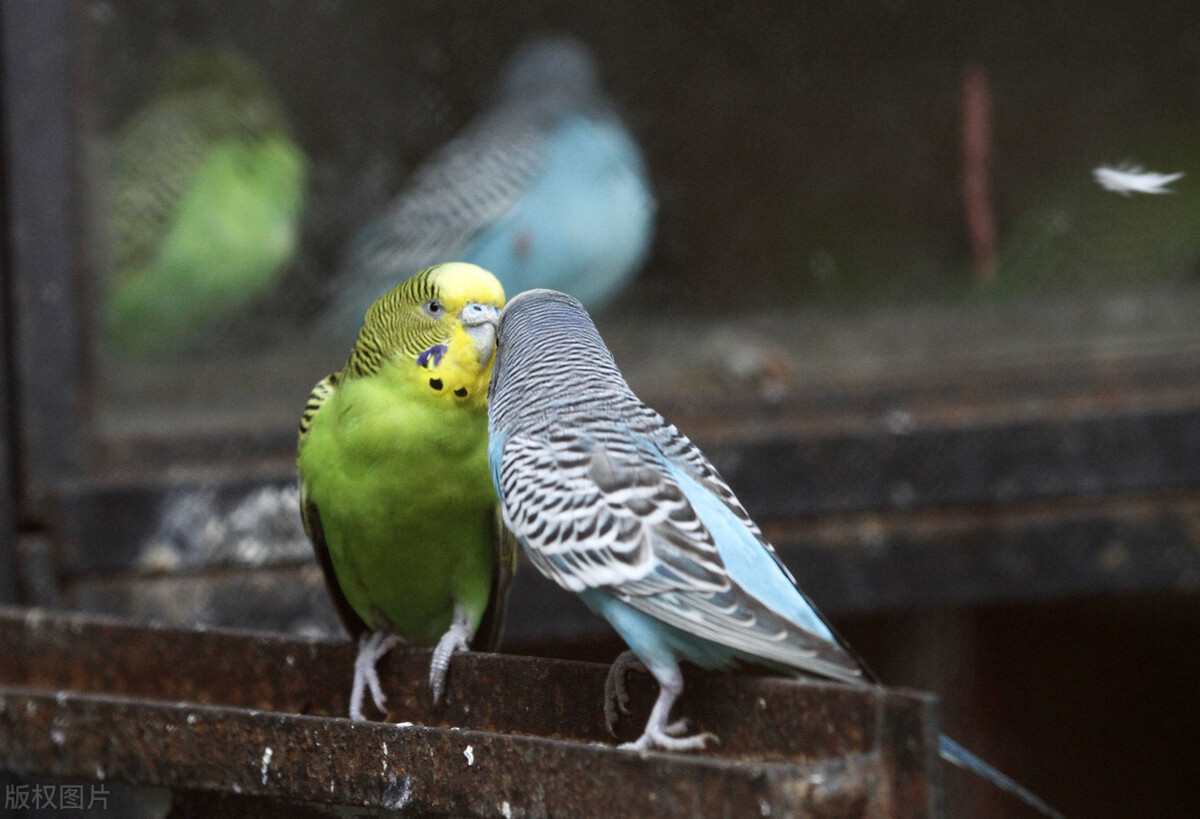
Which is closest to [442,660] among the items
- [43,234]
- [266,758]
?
[266,758]

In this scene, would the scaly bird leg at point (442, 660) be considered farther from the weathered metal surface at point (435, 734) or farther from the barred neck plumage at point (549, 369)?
the barred neck plumage at point (549, 369)

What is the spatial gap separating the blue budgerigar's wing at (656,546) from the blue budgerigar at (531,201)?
4.30ft

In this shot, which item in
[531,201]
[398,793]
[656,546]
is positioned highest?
[531,201]

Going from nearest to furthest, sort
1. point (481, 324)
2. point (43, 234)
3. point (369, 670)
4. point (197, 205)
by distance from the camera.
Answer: point (481, 324)
point (369, 670)
point (43, 234)
point (197, 205)

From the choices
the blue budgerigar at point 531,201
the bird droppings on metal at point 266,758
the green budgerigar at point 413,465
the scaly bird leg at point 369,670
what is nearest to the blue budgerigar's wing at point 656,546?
the green budgerigar at point 413,465

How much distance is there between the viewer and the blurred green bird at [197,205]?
2.60 meters

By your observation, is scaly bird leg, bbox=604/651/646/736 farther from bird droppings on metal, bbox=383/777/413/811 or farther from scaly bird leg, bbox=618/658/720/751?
bird droppings on metal, bbox=383/777/413/811

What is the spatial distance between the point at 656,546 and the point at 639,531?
0.02 m

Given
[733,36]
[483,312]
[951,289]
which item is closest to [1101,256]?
[951,289]

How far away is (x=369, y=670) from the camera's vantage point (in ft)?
5.24

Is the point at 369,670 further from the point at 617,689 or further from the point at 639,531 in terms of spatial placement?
the point at 639,531

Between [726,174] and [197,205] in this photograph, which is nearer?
[726,174]

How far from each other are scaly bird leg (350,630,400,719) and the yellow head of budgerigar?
0.36 m

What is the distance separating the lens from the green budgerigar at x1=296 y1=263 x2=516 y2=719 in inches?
58.3
